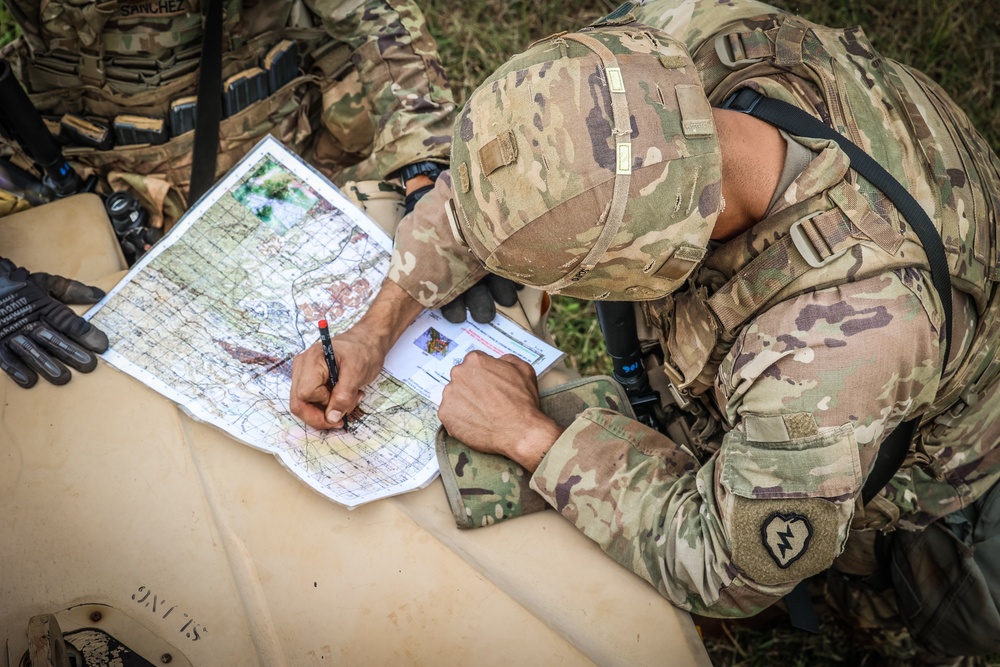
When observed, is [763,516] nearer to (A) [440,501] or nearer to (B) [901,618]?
(A) [440,501]

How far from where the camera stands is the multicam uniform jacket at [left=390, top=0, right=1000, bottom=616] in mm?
1297

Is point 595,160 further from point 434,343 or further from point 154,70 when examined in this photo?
point 154,70

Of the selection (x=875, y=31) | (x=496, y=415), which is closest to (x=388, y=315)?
(x=496, y=415)

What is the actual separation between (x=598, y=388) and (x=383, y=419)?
456mm

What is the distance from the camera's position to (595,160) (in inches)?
48.9

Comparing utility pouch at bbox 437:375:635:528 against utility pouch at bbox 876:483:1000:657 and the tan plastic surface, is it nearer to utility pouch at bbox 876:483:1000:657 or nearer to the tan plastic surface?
the tan plastic surface

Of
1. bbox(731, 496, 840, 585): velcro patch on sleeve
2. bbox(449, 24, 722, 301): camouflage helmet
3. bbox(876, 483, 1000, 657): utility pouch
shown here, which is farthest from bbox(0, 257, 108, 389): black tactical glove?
bbox(876, 483, 1000, 657): utility pouch

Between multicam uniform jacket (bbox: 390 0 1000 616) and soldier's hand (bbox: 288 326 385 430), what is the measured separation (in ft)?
1.42

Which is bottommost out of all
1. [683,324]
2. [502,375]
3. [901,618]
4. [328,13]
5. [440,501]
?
[901,618]

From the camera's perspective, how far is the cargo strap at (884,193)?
1.33 meters

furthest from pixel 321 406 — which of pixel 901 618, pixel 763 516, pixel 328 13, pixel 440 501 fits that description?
pixel 901 618

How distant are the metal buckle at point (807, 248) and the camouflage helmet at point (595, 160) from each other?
14cm

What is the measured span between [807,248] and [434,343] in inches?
33.2

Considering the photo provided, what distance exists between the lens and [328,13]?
2.13 metres
